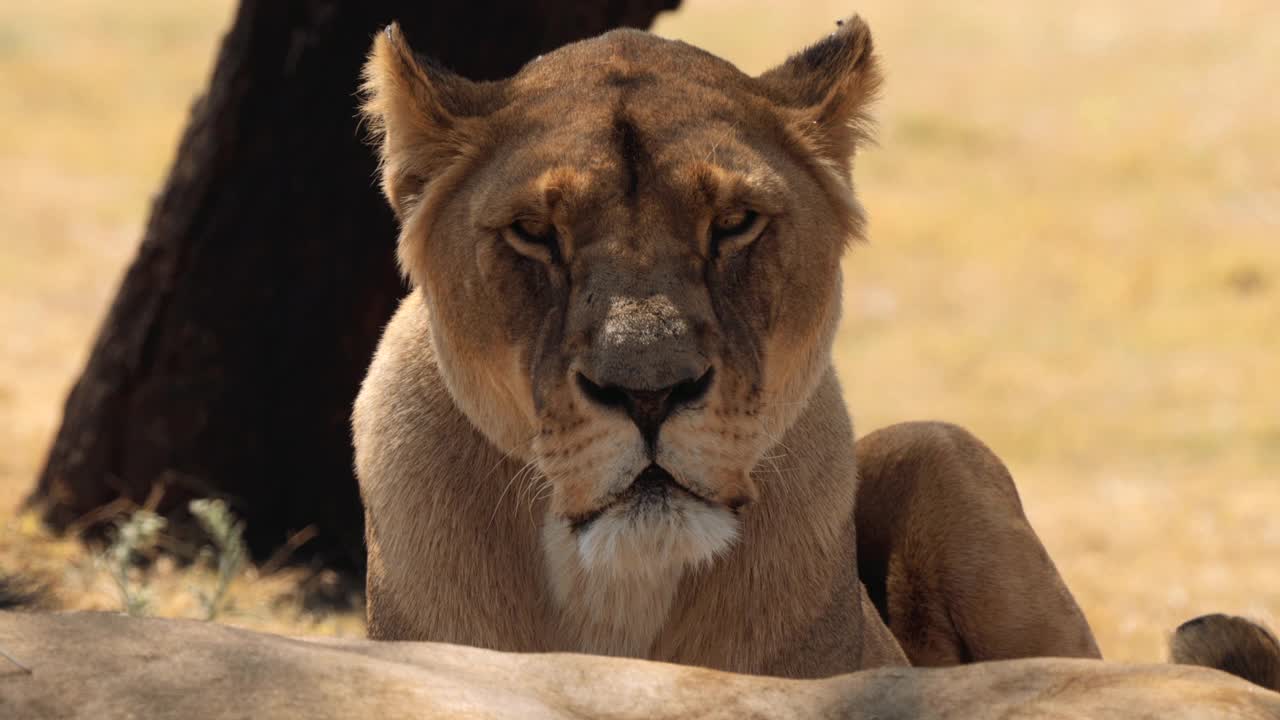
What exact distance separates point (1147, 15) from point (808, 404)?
79.2 ft

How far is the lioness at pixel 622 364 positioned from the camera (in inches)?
122

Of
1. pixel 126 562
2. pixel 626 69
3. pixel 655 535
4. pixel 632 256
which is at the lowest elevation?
pixel 126 562

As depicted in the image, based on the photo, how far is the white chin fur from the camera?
3.07m

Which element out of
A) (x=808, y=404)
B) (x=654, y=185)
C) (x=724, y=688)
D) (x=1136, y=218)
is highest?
(x=1136, y=218)

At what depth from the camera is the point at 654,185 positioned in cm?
328

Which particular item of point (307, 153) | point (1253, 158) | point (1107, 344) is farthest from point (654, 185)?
point (1253, 158)

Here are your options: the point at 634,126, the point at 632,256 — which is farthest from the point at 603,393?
the point at 634,126

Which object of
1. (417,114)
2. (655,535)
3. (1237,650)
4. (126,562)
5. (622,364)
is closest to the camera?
(1237,650)

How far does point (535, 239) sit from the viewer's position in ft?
11.0

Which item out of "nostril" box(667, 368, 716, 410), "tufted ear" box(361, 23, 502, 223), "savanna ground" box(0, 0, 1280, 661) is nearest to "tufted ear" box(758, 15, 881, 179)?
"tufted ear" box(361, 23, 502, 223)

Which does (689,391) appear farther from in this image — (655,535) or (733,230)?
(733,230)

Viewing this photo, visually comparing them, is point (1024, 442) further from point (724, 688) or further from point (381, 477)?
point (724, 688)

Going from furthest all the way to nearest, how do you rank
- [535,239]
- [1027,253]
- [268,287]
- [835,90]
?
[1027,253], [268,287], [835,90], [535,239]

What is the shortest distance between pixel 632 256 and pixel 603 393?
303mm
